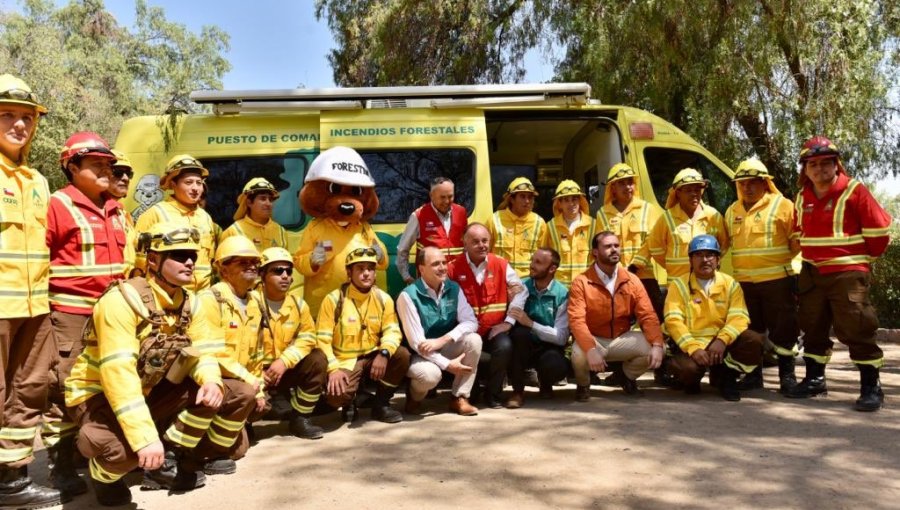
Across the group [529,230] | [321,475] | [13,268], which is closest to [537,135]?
[529,230]

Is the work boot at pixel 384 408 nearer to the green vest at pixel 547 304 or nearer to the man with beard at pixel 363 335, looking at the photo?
the man with beard at pixel 363 335

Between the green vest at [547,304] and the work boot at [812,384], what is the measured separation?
1.89 metres

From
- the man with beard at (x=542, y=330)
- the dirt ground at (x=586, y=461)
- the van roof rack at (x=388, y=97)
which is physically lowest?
the dirt ground at (x=586, y=461)

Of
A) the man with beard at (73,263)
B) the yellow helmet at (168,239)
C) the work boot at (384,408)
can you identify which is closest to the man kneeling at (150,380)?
the yellow helmet at (168,239)

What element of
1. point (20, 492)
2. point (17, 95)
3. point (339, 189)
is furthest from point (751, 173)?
point (20, 492)

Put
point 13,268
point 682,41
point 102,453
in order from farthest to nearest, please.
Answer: point 682,41 < point 13,268 < point 102,453

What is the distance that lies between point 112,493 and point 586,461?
242 cm

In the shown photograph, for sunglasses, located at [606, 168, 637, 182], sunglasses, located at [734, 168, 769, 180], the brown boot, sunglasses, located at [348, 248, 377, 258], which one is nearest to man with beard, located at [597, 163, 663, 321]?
sunglasses, located at [606, 168, 637, 182]

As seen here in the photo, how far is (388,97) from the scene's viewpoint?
6.03 metres

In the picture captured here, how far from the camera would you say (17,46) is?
21359 mm

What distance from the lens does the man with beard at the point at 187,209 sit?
4887mm

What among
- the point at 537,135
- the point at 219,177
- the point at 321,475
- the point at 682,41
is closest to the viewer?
the point at 321,475

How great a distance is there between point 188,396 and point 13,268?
105 centimetres

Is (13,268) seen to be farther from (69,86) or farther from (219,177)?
(69,86)
